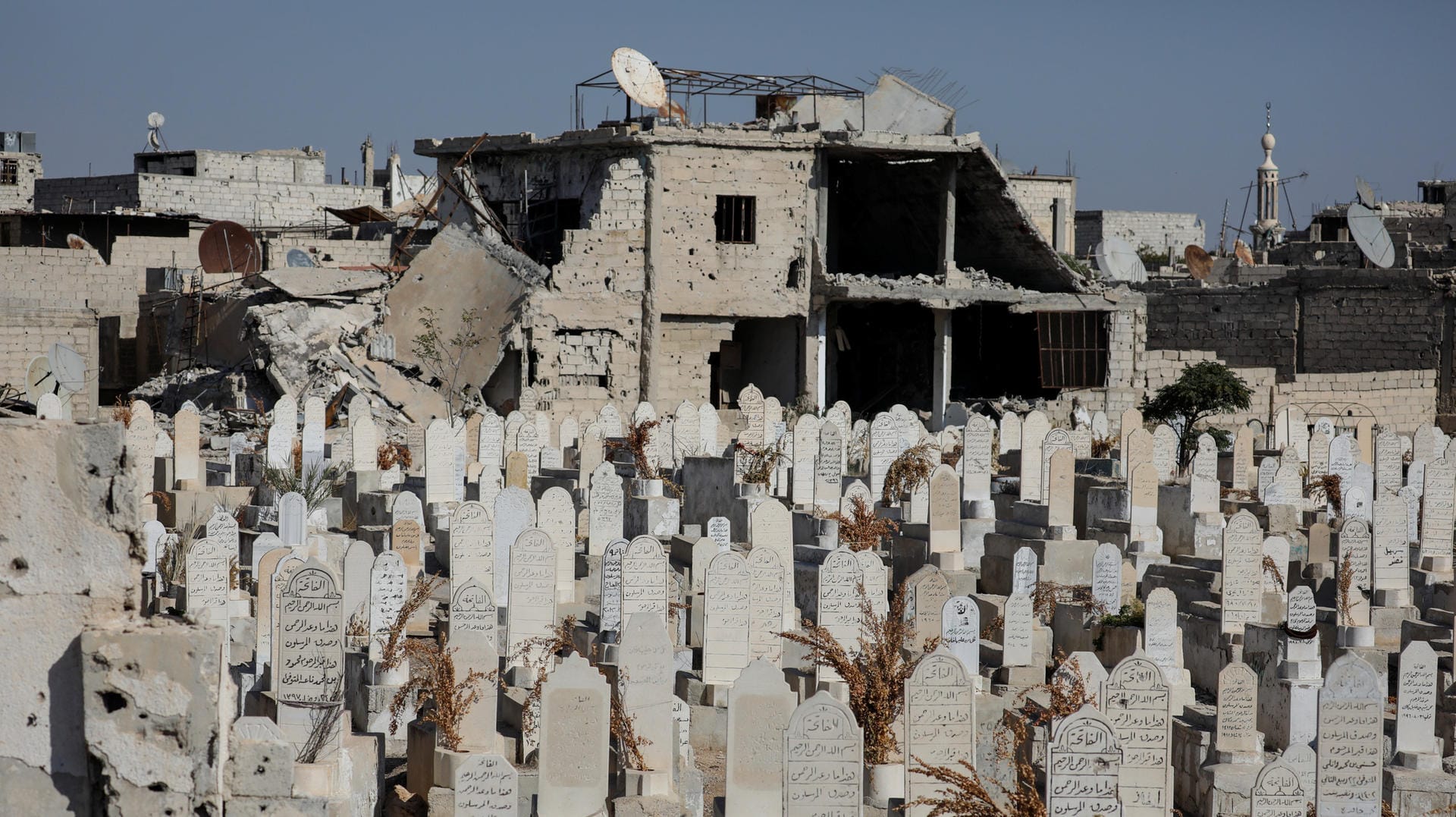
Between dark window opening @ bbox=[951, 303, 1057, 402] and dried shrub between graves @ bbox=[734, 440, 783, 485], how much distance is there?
1177 centimetres

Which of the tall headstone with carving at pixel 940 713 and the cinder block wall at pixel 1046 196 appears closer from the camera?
the tall headstone with carving at pixel 940 713

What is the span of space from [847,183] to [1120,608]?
53.7 feet

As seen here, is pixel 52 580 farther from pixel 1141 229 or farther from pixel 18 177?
pixel 1141 229

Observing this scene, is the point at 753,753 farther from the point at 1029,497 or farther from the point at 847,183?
the point at 847,183

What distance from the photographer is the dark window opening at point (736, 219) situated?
23000mm

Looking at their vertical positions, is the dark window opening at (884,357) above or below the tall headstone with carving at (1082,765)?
above

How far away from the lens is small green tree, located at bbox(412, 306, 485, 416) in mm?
21438

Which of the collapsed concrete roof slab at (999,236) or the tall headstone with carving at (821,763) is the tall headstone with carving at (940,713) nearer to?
the tall headstone with carving at (821,763)

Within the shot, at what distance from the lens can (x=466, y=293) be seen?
22.1 meters

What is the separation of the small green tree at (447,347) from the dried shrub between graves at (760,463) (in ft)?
26.6

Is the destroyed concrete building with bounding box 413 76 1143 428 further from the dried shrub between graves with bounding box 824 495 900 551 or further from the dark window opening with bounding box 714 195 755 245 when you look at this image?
the dried shrub between graves with bounding box 824 495 900 551

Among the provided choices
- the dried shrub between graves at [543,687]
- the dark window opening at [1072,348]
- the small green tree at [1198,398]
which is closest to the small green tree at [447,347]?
the dark window opening at [1072,348]

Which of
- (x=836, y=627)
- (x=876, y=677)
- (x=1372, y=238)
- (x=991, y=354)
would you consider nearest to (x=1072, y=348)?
A: (x=991, y=354)

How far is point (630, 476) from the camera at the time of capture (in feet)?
48.4
